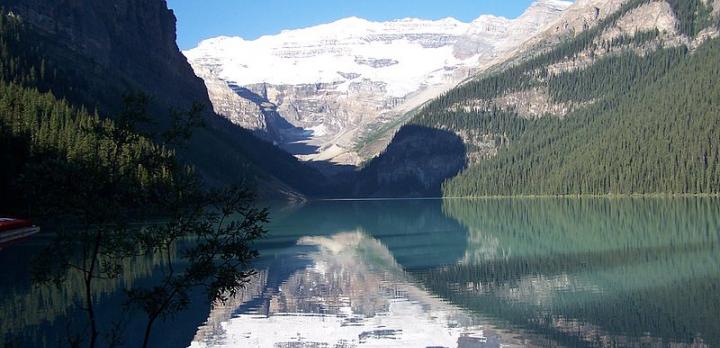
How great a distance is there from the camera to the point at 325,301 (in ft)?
168

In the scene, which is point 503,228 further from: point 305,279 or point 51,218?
point 51,218

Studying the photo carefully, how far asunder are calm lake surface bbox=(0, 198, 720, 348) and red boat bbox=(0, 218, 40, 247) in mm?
3162

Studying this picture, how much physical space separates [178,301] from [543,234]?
78.8 m

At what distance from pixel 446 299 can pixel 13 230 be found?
2266 inches

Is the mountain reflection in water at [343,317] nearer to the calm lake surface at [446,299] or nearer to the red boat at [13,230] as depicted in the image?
the calm lake surface at [446,299]

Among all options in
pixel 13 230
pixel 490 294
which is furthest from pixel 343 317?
pixel 13 230

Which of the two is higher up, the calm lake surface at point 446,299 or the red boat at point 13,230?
the red boat at point 13,230

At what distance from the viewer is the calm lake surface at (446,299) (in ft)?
122

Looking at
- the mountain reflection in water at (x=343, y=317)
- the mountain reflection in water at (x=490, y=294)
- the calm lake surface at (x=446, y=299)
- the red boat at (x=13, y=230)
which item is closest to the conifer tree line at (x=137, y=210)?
the calm lake surface at (x=446, y=299)

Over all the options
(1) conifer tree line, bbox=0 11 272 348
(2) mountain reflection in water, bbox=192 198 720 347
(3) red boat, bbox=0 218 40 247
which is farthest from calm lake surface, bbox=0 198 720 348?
(1) conifer tree line, bbox=0 11 272 348

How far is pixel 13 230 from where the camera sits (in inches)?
3401

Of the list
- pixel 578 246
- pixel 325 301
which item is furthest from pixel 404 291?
pixel 578 246

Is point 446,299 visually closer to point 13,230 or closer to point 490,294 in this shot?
point 490,294

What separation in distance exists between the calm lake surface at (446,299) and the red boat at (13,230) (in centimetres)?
316
